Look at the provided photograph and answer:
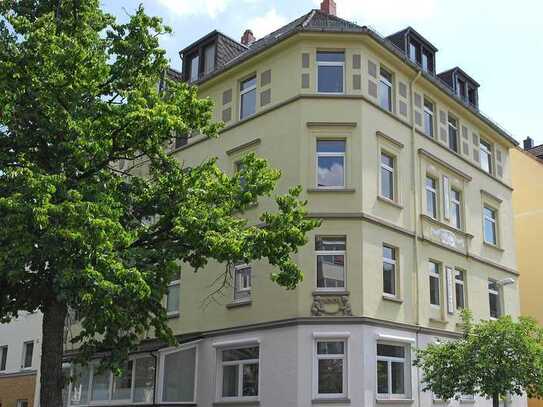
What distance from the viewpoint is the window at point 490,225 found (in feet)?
89.0

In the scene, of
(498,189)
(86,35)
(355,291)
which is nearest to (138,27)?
(86,35)

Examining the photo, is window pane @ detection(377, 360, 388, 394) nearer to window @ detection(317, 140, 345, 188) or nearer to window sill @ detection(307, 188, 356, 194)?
window sill @ detection(307, 188, 356, 194)

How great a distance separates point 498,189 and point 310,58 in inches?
424

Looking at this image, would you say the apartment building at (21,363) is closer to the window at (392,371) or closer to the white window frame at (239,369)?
the white window frame at (239,369)

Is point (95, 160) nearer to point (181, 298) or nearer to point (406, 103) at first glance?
point (181, 298)

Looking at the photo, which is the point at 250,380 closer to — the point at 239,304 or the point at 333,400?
the point at 239,304

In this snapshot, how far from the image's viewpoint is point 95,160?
572 inches

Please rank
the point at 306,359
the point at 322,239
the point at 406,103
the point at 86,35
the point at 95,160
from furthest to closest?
the point at 406,103
the point at 322,239
the point at 306,359
the point at 86,35
the point at 95,160

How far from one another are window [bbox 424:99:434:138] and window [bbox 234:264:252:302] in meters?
7.90

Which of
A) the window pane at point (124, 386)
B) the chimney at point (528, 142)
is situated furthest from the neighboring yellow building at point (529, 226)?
the window pane at point (124, 386)

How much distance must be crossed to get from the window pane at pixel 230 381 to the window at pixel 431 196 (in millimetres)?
8111

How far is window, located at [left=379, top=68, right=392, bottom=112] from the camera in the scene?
2230cm

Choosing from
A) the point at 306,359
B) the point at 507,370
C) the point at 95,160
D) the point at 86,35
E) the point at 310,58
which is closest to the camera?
the point at 95,160

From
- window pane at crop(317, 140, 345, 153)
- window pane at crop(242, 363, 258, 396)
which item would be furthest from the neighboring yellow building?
window pane at crop(242, 363, 258, 396)
